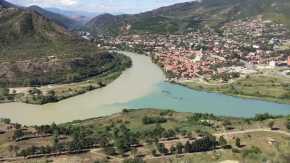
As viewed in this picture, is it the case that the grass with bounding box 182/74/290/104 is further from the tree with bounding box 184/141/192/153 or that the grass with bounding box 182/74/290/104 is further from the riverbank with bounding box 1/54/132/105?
the tree with bounding box 184/141/192/153

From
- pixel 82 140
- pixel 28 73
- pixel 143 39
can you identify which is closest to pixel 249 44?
pixel 143 39

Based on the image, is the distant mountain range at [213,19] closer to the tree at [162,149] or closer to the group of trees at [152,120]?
the group of trees at [152,120]

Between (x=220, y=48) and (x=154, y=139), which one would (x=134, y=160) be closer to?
(x=154, y=139)

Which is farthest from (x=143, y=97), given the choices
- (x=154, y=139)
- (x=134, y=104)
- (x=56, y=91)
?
(x=154, y=139)

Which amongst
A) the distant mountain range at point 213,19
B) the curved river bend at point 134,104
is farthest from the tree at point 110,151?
the distant mountain range at point 213,19

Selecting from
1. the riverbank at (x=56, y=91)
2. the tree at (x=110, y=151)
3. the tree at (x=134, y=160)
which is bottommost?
the tree at (x=110, y=151)

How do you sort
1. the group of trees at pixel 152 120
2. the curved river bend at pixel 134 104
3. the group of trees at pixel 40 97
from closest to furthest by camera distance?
the group of trees at pixel 152 120 → the curved river bend at pixel 134 104 → the group of trees at pixel 40 97
